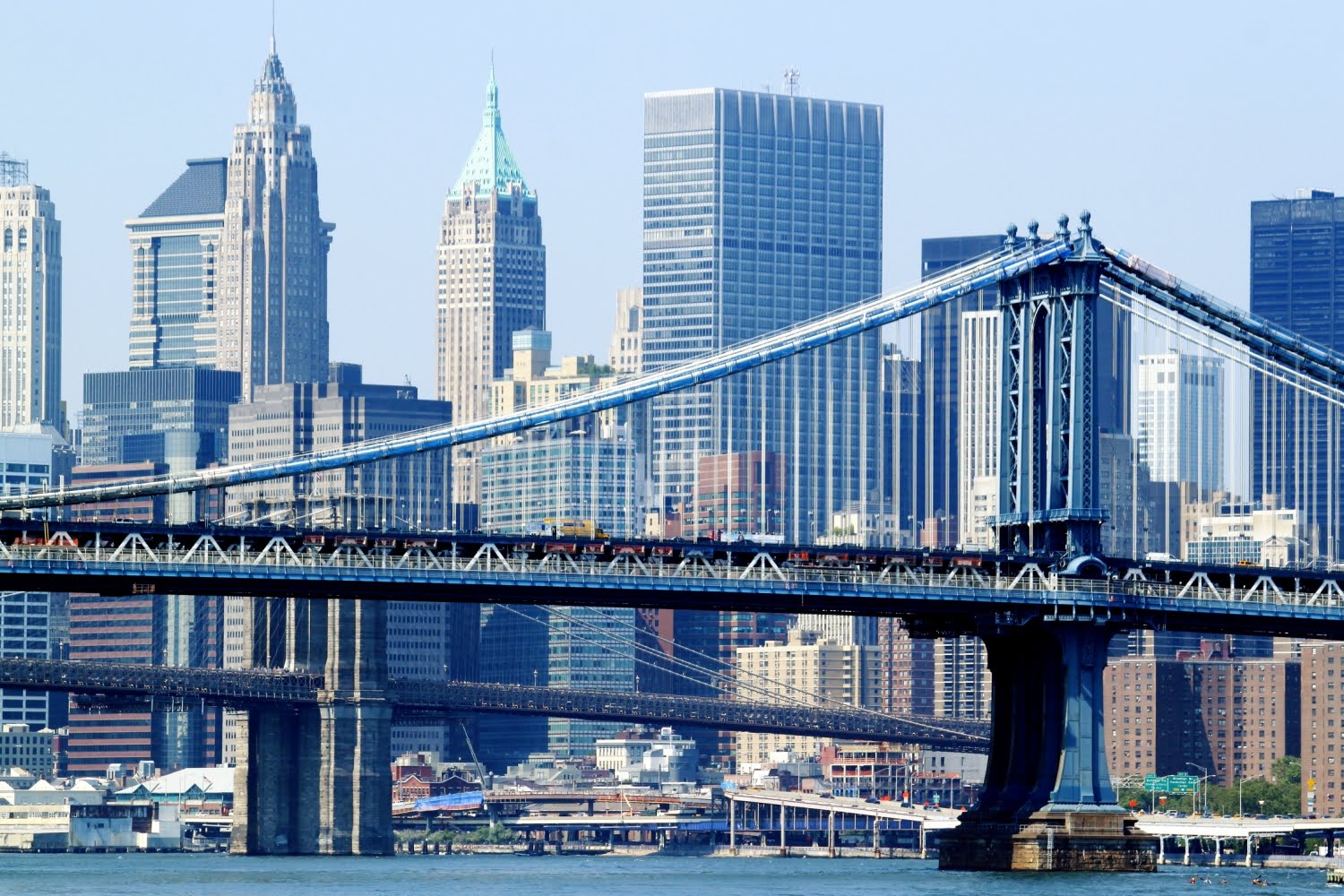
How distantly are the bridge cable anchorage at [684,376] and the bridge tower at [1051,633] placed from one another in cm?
154

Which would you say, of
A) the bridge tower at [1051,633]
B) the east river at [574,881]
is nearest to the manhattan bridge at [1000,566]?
the bridge tower at [1051,633]

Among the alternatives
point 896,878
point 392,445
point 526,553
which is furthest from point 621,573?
point 896,878

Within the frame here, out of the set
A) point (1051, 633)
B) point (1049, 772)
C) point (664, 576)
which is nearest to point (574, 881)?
point (1049, 772)

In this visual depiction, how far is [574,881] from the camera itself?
149 metres

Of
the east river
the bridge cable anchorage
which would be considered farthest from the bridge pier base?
the bridge cable anchorage

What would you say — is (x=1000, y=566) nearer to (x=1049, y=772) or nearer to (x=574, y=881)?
(x=1049, y=772)

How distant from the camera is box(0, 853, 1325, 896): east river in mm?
119188

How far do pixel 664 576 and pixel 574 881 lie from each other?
104ft

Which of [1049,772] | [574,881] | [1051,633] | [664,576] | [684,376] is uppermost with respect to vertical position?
[684,376]

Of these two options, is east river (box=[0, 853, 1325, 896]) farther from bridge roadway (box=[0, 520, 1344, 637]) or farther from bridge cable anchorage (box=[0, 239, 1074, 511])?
bridge cable anchorage (box=[0, 239, 1074, 511])

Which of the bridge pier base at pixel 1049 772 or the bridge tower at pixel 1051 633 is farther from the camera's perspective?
the bridge tower at pixel 1051 633

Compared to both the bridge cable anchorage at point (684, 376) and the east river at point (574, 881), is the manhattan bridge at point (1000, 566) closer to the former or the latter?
the bridge cable anchorage at point (684, 376)

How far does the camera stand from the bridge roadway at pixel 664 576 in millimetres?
115750

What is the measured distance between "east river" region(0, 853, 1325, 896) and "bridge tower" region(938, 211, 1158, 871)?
1859 mm
